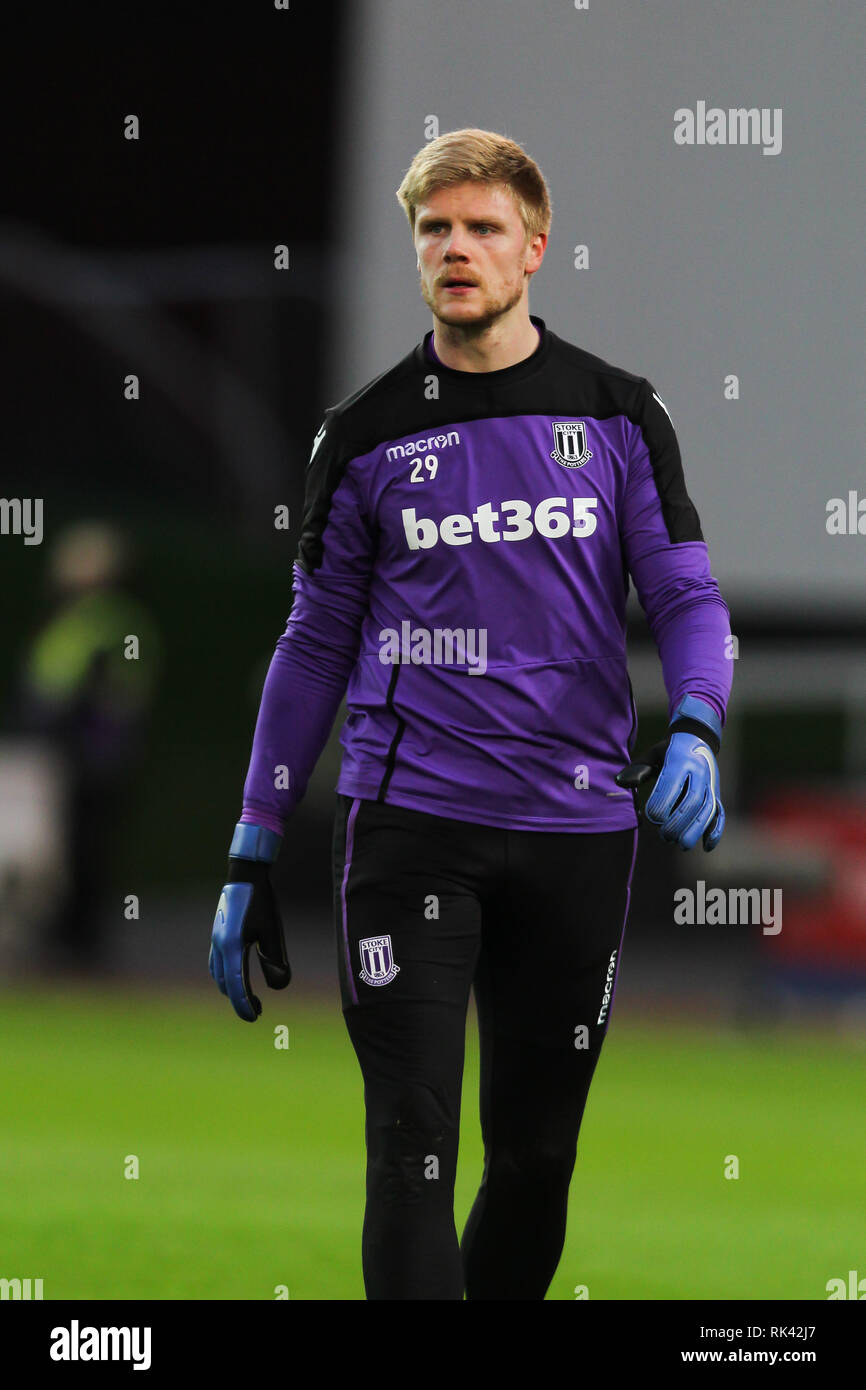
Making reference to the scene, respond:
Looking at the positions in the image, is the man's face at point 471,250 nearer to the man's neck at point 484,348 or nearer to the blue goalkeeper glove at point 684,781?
the man's neck at point 484,348

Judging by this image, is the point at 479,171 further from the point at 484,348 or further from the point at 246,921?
the point at 246,921

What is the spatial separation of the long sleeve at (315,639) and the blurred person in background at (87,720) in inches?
348

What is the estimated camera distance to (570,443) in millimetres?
4930

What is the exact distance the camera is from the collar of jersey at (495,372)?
4977 millimetres

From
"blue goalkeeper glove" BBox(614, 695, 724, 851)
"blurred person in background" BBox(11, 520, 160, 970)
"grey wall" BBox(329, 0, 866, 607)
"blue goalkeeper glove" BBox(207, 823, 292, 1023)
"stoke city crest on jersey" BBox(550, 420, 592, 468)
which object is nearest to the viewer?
"blue goalkeeper glove" BBox(614, 695, 724, 851)

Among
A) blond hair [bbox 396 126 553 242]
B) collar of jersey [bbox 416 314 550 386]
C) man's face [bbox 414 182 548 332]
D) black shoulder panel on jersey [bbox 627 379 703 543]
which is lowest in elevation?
black shoulder panel on jersey [bbox 627 379 703 543]

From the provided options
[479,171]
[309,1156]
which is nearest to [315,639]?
[479,171]

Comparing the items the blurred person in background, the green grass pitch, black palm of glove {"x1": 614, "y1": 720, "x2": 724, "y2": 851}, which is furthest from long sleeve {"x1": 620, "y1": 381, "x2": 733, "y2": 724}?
the blurred person in background

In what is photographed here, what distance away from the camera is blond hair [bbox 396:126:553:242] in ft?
16.0

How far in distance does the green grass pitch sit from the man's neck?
2314 mm

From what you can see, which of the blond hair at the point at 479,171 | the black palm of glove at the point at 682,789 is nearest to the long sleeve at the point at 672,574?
the black palm of glove at the point at 682,789

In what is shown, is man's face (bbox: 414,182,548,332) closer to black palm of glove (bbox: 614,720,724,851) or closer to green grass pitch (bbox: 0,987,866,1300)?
black palm of glove (bbox: 614,720,724,851)
